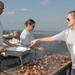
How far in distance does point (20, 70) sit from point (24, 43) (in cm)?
153

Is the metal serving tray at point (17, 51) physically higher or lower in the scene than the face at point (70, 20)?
lower

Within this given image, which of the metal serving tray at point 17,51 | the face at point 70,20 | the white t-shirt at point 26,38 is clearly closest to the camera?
the face at point 70,20

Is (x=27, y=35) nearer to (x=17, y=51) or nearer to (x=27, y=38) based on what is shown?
(x=27, y=38)

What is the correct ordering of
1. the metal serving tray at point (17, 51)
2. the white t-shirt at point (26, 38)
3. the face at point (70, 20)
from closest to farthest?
the face at point (70, 20)
the metal serving tray at point (17, 51)
the white t-shirt at point (26, 38)

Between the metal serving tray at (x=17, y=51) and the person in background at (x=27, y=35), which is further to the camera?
the person in background at (x=27, y=35)

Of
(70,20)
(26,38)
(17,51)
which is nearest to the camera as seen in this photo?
(70,20)

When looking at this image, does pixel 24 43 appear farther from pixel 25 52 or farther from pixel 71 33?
pixel 71 33

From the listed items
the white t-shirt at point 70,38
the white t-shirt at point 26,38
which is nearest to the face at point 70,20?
the white t-shirt at point 70,38

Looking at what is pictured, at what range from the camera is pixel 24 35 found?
5.41m

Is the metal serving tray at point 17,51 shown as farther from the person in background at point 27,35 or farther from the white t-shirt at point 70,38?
the white t-shirt at point 70,38

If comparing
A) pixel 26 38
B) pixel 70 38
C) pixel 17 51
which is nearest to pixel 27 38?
pixel 26 38

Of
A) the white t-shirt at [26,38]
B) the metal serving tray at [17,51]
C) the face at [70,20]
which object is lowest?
the metal serving tray at [17,51]

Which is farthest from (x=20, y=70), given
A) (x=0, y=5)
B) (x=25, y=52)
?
(x=0, y=5)

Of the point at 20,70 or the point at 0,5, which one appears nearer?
the point at 20,70
